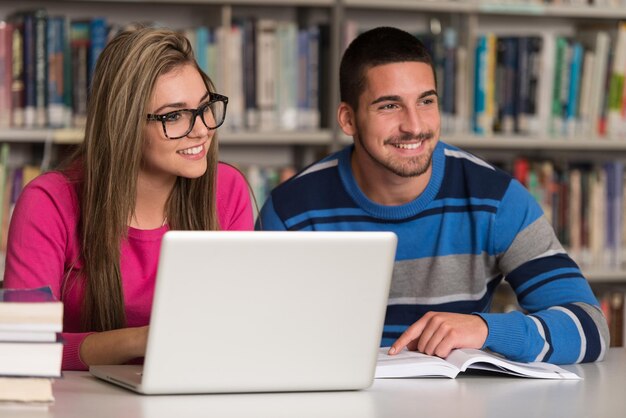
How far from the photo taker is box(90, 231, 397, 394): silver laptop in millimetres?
1290

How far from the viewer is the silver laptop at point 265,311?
1290mm

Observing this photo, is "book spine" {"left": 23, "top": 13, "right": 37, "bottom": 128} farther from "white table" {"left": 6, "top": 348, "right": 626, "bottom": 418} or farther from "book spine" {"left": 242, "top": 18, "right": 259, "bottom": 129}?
"white table" {"left": 6, "top": 348, "right": 626, "bottom": 418}

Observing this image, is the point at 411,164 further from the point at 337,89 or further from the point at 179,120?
the point at 337,89

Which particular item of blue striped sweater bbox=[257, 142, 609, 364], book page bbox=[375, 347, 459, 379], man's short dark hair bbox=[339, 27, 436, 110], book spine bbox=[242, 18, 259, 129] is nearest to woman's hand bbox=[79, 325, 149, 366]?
book page bbox=[375, 347, 459, 379]

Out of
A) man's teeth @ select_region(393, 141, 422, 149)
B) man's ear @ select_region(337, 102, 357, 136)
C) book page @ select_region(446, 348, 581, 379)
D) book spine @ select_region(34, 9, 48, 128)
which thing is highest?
book spine @ select_region(34, 9, 48, 128)

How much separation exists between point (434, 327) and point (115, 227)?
1.90 feet

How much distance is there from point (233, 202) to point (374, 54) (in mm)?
439

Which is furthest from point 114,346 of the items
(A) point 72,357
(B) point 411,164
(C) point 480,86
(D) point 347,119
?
(C) point 480,86

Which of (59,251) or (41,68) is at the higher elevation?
(41,68)

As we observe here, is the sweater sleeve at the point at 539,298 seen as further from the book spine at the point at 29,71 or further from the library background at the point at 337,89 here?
the book spine at the point at 29,71

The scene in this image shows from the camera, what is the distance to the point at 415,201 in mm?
2115

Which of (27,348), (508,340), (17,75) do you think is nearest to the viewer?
(27,348)

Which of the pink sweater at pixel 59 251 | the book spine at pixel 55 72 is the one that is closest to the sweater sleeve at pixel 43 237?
the pink sweater at pixel 59 251

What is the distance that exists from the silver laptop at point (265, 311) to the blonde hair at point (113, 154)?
1.40ft
